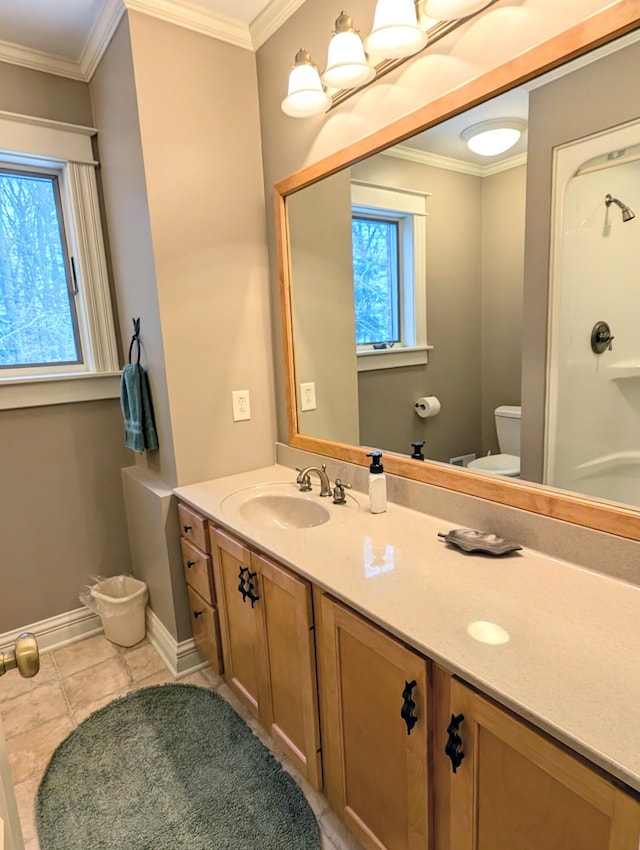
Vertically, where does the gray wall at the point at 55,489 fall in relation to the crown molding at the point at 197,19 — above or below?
below

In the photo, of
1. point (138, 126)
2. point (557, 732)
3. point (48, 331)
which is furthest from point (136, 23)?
point (557, 732)

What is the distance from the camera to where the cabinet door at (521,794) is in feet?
2.27

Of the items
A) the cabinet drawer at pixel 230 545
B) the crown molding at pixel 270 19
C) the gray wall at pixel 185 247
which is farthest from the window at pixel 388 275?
the cabinet drawer at pixel 230 545

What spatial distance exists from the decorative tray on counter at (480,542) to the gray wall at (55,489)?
174 centimetres

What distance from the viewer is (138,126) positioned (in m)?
1.75

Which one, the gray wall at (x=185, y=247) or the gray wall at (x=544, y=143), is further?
the gray wall at (x=185, y=247)

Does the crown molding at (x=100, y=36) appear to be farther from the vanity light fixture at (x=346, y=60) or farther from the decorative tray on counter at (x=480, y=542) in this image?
the decorative tray on counter at (x=480, y=542)

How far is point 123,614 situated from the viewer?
88.0 inches

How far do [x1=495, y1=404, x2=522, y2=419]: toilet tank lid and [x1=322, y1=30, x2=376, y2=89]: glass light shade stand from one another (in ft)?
3.35

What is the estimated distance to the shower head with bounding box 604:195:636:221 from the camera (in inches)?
44.8

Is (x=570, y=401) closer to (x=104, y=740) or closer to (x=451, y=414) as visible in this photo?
(x=451, y=414)

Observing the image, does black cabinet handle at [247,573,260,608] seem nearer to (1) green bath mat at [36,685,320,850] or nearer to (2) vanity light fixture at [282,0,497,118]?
(1) green bath mat at [36,685,320,850]

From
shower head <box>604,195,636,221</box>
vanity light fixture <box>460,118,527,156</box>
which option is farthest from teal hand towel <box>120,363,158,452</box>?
shower head <box>604,195,636,221</box>

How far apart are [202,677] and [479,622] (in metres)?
1.52
